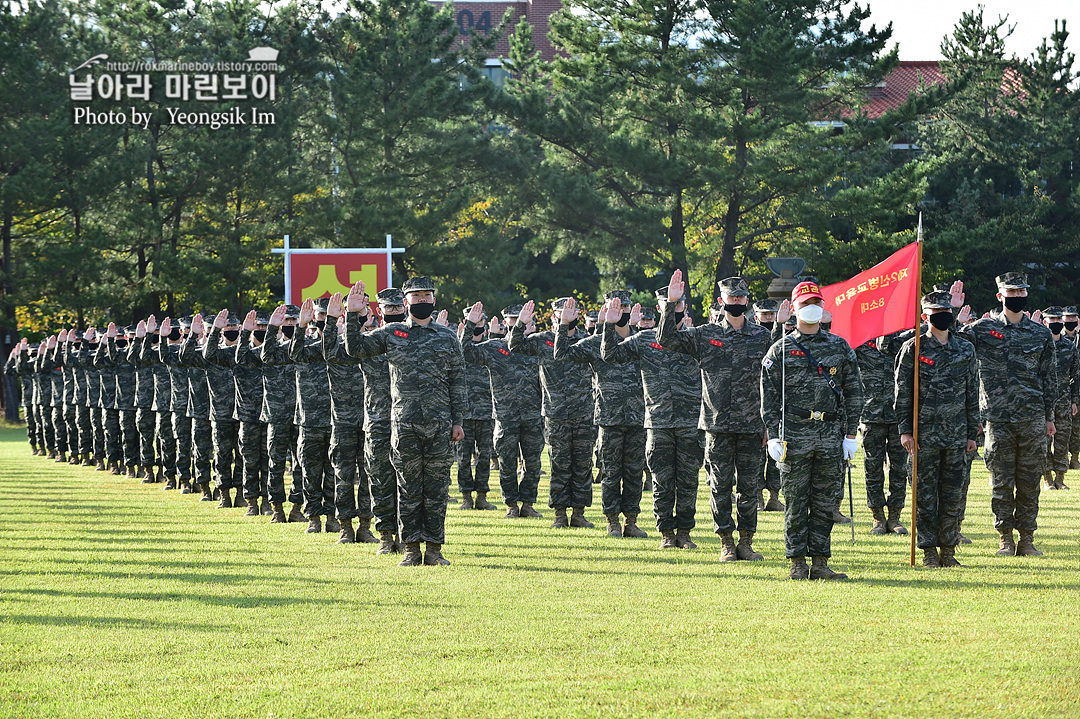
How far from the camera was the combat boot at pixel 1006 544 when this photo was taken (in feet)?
34.3

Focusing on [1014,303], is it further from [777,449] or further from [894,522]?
[777,449]

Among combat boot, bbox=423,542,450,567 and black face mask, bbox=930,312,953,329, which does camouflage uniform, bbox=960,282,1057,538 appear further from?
combat boot, bbox=423,542,450,567

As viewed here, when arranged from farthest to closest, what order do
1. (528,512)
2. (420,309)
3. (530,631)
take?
(528,512)
(420,309)
(530,631)

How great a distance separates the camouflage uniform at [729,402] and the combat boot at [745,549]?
0.7 inches

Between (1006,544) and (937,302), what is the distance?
2.22 m

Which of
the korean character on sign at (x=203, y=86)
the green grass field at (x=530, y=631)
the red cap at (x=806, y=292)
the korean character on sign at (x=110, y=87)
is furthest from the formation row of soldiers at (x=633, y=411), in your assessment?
the korean character on sign at (x=110, y=87)

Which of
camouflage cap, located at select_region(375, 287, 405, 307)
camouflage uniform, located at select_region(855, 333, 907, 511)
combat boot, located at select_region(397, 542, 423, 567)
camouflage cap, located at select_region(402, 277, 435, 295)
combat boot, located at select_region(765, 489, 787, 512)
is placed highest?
camouflage cap, located at select_region(402, 277, 435, 295)

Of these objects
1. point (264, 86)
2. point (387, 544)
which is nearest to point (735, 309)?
point (387, 544)

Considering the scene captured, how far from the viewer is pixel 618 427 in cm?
1200

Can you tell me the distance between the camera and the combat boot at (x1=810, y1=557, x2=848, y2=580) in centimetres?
923

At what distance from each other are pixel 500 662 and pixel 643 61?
32102 mm

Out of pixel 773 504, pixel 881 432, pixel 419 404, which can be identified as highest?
pixel 419 404

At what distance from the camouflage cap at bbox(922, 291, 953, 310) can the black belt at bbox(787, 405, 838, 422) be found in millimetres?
1586

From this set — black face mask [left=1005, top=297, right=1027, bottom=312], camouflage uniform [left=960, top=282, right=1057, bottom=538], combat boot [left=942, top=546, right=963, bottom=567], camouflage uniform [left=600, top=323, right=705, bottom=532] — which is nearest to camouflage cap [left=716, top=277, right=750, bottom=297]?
camouflage uniform [left=600, top=323, right=705, bottom=532]
